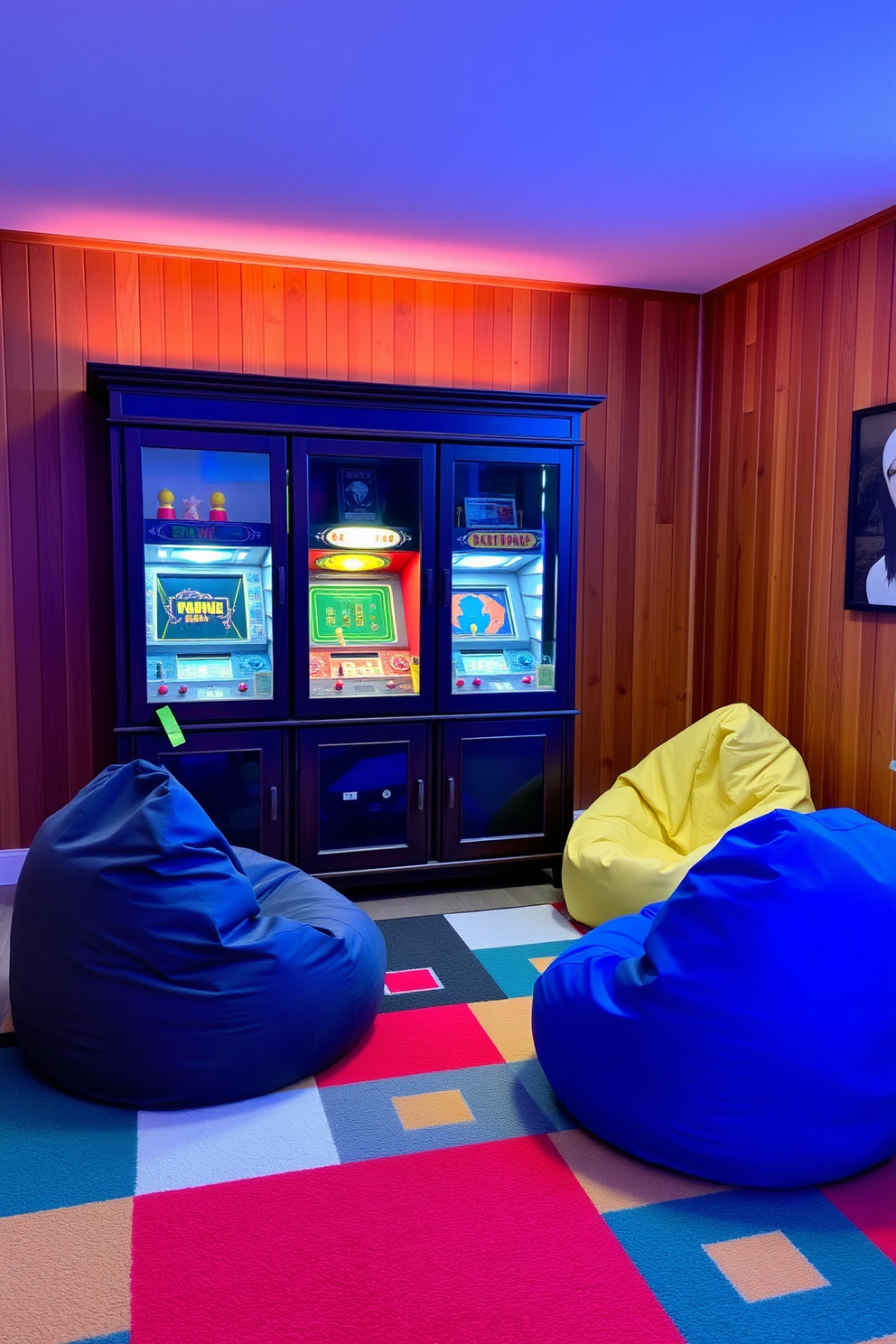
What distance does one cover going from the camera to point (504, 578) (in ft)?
13.4

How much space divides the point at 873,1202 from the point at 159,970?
162 centimetres

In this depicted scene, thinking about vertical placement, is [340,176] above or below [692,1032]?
above

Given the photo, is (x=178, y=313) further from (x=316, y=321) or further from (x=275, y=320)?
(x=316, y=321)

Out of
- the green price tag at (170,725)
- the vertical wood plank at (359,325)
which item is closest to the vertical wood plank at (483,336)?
the vertical wood plank at (359,325)

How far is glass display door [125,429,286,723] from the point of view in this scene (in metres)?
3.51

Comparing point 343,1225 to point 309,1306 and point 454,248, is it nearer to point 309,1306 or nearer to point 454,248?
point 309,1306

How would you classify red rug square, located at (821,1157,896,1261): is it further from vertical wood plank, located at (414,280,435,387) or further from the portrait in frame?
vertical wood plank, located at (414,280,435,387)

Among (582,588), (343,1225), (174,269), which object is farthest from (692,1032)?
(174,269)

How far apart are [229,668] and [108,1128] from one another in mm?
1833

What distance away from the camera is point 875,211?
3.49m

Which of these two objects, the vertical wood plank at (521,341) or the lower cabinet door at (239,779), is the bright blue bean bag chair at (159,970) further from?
the vertical wood plank at (521,341)

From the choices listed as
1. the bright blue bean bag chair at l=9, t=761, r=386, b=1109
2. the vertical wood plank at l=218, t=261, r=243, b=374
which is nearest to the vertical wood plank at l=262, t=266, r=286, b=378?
the vertical wood plank at l=218, t=261, r=243, b=374

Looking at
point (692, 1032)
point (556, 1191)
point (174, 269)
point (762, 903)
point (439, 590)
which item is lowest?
point (556, 1191)

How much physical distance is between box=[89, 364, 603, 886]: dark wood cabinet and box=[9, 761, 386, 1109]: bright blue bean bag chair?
1.25 m
